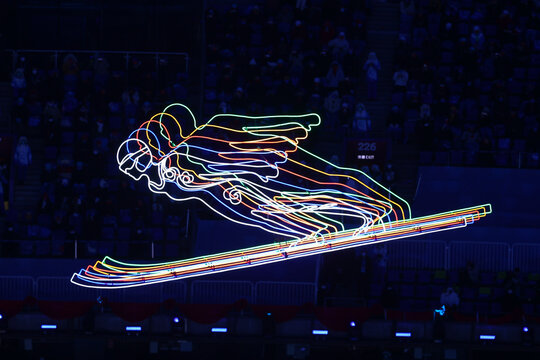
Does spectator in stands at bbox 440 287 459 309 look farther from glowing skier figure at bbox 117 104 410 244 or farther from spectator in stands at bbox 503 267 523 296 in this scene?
glowing skier figure at bbox 117 104 410 244

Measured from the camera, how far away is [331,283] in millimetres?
36844

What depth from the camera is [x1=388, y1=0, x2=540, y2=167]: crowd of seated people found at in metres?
39.5

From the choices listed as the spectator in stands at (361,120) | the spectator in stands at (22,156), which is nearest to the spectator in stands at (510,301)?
the spectator in stands at (361,120)

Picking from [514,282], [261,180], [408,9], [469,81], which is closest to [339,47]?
[408,9]

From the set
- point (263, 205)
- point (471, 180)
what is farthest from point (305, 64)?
point (263, 205)

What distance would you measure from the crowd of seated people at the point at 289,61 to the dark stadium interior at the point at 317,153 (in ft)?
0.20

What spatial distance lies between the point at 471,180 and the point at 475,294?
3649 millimetres

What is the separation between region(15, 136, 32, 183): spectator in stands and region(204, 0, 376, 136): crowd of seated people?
17.8 feet

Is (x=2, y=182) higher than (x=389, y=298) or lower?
higher

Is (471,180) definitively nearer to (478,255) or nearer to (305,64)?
(478,255)

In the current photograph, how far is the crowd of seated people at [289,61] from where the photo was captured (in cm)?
3981

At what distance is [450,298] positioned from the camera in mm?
36469

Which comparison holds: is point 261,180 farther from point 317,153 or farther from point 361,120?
point 361,120

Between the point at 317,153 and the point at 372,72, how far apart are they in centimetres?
331
